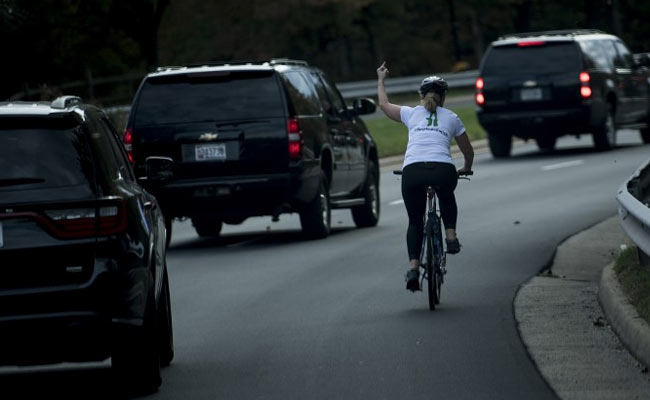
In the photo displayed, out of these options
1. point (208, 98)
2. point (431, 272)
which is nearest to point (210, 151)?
point (208, 98)

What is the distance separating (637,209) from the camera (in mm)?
10891

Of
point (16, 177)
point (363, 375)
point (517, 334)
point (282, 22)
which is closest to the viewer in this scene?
point (16, 177)

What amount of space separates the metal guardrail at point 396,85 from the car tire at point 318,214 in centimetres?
2922

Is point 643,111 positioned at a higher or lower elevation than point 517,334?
lower

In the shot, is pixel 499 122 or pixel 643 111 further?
pixel 643 111

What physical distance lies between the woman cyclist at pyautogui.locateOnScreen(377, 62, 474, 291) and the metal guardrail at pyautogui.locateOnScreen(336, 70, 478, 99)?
35.2 metres

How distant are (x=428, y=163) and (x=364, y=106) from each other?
7.14 metres

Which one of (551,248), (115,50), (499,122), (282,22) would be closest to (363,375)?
(551,248)

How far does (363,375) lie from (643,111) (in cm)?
2453

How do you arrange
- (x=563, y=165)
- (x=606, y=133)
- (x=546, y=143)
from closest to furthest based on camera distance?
(x=563, y=165)
(x=606, y=133)
(x=546, y=143)

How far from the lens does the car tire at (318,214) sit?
18.7 m

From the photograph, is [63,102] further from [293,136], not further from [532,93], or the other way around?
[532,93]

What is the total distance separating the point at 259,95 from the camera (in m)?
18.0

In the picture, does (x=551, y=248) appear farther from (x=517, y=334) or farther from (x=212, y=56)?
(x=212, y=56)
